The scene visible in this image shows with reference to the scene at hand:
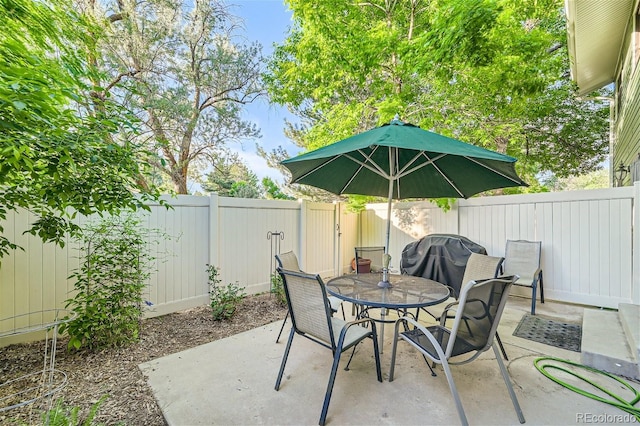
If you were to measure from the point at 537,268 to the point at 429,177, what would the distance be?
8.22ft

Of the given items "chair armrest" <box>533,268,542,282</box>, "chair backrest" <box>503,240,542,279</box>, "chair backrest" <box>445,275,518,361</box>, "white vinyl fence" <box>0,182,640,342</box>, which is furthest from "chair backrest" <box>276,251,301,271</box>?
"chair backrest" <box>503,240,542,279</box>

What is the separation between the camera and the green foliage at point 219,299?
3611 millimetres

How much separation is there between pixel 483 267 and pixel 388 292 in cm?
103

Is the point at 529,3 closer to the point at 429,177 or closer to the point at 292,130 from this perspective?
the point at 429,177

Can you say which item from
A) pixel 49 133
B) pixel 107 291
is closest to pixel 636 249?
pixel 49 133

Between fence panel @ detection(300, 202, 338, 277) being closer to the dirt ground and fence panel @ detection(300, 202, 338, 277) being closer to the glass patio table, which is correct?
the dirt ground

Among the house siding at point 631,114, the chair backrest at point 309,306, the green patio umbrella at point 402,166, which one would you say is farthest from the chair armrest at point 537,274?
the chair backrest at point 309,306

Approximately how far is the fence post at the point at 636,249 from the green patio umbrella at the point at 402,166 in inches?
85.9

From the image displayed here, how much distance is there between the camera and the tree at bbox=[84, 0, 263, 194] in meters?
6.56

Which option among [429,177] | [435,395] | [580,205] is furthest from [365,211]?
[435,395]

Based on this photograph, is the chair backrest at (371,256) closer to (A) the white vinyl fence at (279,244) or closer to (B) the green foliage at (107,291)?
(A) the white vinyl fence at (279,244)

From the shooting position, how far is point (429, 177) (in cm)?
345

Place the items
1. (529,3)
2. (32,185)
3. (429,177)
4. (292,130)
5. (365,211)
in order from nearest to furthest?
(32,185) < (429,177) < (529,3) < (365,211) < (292,130)

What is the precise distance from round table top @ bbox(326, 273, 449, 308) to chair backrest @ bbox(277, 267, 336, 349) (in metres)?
0.36
